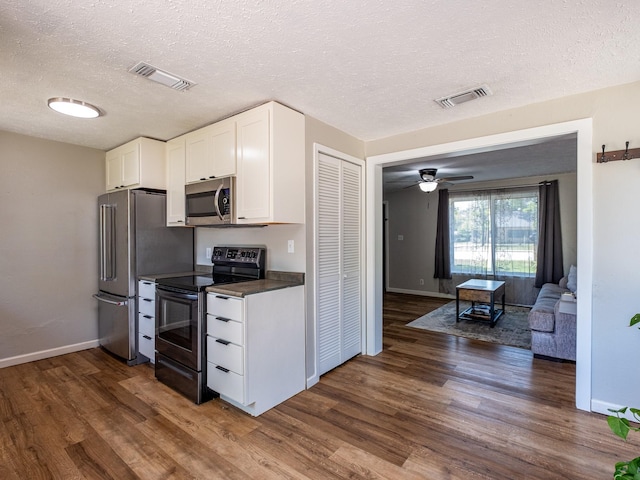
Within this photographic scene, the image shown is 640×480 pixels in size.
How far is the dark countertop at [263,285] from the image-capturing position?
7.79 ft

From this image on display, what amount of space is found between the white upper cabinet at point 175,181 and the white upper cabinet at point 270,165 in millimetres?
913

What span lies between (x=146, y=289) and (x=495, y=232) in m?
5.99

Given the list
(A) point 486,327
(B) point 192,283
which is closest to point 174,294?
(B) point 192,283

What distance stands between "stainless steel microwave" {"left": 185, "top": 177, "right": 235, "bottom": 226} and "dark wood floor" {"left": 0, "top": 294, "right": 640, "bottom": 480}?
149 cm

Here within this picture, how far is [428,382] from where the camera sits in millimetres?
2949

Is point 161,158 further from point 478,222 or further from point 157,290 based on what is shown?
point 478,222

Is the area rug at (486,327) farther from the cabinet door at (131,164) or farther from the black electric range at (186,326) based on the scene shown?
the cabinet door at (131,164)

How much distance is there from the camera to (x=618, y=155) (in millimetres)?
2270

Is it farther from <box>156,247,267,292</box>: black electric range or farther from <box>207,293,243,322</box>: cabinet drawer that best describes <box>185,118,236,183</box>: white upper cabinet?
<box>207,293,243,322</box>: cabinet drawer

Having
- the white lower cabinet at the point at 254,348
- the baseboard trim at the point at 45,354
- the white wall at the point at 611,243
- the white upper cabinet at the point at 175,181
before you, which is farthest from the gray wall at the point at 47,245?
the white wall at the point at 611,243

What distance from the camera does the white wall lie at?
2.26 m

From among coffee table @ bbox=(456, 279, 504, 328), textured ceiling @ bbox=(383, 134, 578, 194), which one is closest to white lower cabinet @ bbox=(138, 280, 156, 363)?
textured ceiling @ bbox=(383, 134, 578, 194)

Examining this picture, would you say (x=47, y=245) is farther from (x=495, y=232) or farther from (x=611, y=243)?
(x=495, y=232)

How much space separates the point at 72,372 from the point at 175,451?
1.89 metres
